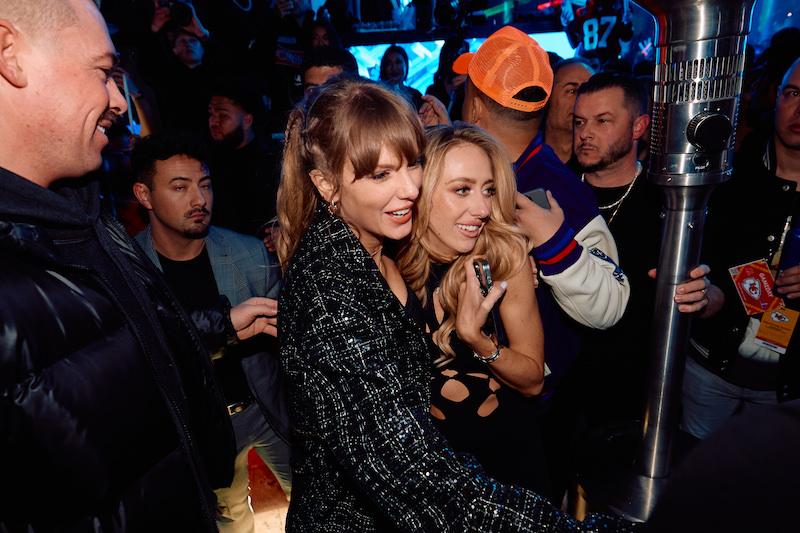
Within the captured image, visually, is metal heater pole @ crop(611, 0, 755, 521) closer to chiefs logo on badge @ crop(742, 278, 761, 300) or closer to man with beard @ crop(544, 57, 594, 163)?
chiefs logo on badge @ crop(742, 278, 761, 300)

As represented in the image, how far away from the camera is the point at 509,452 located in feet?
5.44

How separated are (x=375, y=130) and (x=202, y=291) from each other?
1.74m

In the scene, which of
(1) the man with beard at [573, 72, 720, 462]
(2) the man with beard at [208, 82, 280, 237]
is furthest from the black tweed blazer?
(2) the man with beard at [208, 82, 280, 237]

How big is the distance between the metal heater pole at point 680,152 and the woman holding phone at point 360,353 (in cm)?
52

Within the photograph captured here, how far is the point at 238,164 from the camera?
3.90m

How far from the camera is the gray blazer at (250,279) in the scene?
7.97ft

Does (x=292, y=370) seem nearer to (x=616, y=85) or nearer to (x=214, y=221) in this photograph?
(x=616, y=85)

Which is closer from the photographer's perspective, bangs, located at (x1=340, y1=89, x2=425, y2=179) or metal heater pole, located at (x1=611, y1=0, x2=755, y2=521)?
metal heater pole, located at (x1=611, y1=0, x2=755, y2=521)

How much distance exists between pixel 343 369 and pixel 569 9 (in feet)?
32.9

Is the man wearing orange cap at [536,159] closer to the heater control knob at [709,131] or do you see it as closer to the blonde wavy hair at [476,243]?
the blonde wavy hair at [476,243]

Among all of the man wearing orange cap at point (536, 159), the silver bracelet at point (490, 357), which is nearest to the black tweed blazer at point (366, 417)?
the silver bracelet at point (490, 357)

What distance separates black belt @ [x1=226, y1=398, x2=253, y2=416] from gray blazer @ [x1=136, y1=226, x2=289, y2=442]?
172 millimetres

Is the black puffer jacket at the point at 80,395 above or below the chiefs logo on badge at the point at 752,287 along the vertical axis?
above

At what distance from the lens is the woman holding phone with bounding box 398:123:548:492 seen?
5.26ft
